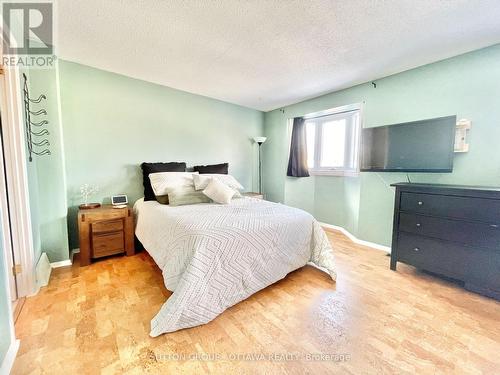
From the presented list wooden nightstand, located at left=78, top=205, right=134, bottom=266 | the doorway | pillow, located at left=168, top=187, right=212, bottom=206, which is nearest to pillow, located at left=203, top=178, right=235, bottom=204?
pillow, located at left=168, top=187, right=212, bottom=206

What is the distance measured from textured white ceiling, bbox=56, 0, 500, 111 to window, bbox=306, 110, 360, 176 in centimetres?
81

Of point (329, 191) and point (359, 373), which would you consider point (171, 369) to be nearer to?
point (359, 373)

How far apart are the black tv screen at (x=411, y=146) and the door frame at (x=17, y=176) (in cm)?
344

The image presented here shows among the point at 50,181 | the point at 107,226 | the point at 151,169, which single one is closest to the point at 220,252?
the point at 107,226

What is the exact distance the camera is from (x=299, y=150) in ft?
12.4

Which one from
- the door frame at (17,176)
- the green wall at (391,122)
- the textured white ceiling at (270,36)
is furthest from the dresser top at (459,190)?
the door frame at (17,176)

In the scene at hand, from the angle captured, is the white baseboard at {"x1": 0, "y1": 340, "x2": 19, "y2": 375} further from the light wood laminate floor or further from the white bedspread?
the white bedspread

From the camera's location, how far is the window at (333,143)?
3.25 m

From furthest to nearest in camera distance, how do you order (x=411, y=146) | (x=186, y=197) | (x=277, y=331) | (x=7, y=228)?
1. (x=186, y=197)
2. (x=411, y=146)
3. (x=7, y=228)
4. (x=277, y=331)

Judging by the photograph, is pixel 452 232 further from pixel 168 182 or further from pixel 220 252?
pixel 168 182

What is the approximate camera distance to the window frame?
311 cm

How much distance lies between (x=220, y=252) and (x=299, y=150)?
2844 millimetres

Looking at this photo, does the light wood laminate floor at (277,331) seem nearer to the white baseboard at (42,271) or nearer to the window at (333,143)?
the white baseboard at (42,271)

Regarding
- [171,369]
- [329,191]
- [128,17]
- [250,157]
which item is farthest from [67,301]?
[329,191]
